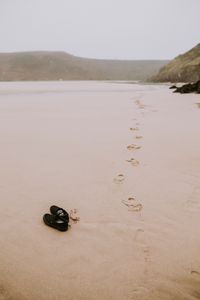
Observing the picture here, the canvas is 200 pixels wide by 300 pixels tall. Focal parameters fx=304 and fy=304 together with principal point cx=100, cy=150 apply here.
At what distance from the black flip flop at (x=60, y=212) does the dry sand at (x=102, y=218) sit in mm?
114

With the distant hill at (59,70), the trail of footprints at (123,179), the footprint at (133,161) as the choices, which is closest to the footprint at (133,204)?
the trail of footprints at (123,179)

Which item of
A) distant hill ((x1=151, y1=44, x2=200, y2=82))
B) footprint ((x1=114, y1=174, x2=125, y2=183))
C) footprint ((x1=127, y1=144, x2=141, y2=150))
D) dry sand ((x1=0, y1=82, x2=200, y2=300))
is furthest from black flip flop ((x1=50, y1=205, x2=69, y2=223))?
distant hill ((x1=151, y1=44, x2=200, y2=82))

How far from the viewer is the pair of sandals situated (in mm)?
2180

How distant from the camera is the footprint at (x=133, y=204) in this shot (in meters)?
2.53

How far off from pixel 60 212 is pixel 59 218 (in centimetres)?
6

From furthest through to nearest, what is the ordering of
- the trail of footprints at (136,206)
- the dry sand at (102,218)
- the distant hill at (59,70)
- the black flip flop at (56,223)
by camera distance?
the distant hill at (59,70)
the black flip flop at (56,223)
the trail of footprints at (136,206)
the dry sand at (102,218)

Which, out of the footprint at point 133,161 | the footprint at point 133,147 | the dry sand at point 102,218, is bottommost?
the dry sand at point 102,218

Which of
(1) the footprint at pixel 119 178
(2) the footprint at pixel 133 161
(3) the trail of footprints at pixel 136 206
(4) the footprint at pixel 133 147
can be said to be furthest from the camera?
(4) the footprint at pixel 133 147

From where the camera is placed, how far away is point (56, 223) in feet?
7.16

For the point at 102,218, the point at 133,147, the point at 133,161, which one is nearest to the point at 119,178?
the point at 133,161

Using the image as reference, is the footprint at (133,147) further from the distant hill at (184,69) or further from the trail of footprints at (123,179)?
the distant hill at (184,69)

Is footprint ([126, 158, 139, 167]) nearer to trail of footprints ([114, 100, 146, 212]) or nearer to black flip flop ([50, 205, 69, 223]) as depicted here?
trail of footprints ([114, 100, 146, 212])

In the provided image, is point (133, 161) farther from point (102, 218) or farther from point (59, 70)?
point (59, 70)

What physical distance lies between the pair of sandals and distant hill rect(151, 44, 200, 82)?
29587 mm
